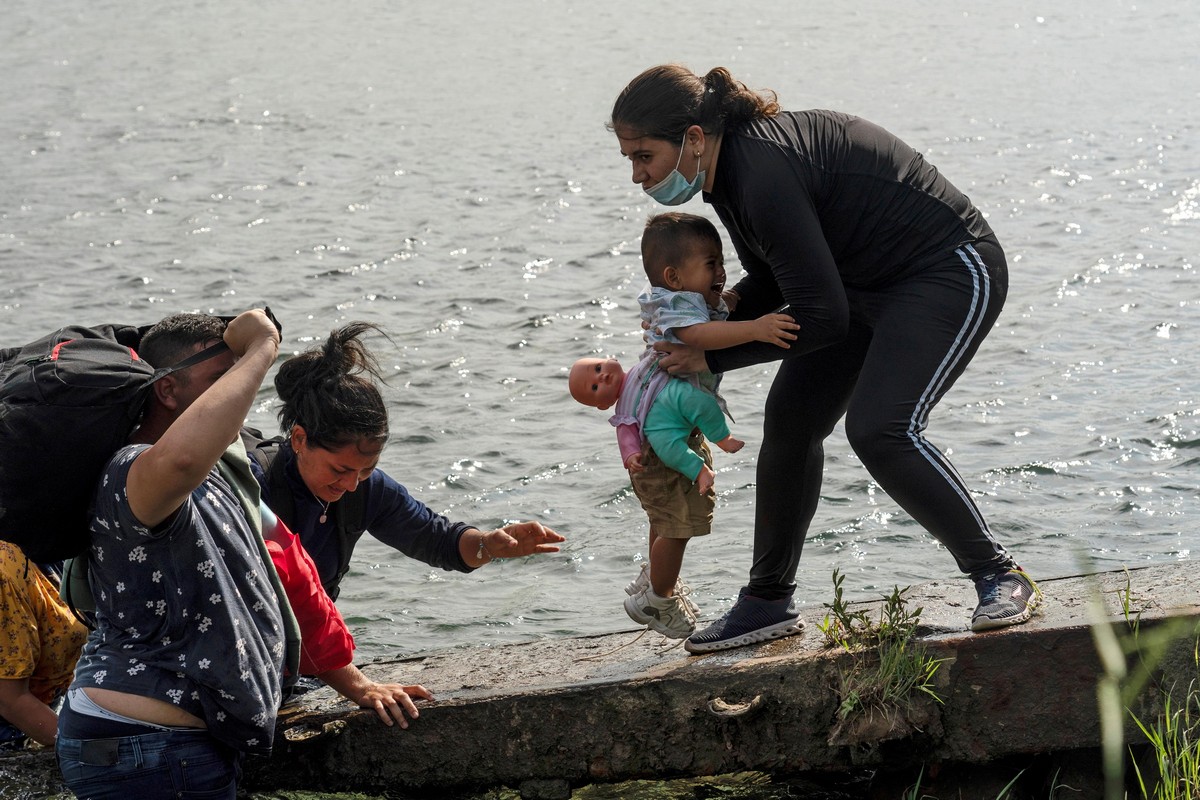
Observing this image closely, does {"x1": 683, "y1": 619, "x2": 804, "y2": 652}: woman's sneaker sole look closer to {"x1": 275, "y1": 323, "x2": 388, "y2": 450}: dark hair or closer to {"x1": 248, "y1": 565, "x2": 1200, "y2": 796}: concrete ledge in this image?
{"x1": 248, "y1": 565, "x2": 1200, "y2": 796}: concrete ledge

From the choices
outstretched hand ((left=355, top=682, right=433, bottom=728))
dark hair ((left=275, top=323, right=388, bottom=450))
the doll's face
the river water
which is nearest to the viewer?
dark hair ((left=275, top=323, right=388, bottom=450))

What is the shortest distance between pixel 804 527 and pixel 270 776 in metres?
1.84

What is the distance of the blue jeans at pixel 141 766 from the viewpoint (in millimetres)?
3350

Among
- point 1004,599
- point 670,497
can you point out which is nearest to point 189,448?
point 670,497

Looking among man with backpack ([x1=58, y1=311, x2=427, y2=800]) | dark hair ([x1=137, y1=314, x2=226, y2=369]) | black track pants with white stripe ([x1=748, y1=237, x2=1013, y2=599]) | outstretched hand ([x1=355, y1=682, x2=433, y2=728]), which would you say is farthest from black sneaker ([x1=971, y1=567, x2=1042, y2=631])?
dark hair ([x1=137, y1=314, x2=226, y2=369])

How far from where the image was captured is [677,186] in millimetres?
3977

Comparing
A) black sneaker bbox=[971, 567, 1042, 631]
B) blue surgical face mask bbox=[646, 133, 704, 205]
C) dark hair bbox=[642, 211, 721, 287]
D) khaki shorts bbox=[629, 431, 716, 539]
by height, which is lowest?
black sneaker bbox=[971, 567, 1042, 631]

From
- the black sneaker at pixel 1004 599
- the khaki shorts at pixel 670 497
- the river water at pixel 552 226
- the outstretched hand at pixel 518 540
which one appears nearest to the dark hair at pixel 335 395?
the outstretched hand at pixel 518 540

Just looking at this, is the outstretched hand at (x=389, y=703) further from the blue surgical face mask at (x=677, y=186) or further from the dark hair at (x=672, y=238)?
the blue surgical face mask at (x=677, y=186)

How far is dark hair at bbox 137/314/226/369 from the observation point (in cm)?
349

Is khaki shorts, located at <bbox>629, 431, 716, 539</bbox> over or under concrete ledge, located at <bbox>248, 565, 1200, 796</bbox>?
over

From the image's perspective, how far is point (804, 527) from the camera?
14.6ft

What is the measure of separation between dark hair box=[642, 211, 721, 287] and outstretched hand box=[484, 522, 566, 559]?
861mm

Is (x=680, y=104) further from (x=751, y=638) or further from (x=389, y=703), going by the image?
(x=389, y=703)
